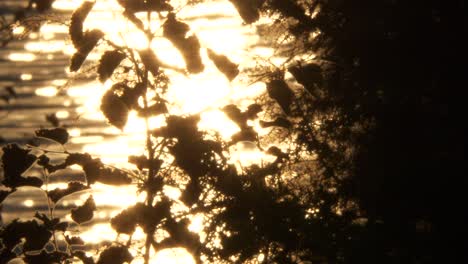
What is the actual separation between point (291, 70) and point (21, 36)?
0.73m

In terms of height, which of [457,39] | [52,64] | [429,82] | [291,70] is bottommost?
[291,70]

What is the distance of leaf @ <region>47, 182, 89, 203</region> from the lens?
1.43 m

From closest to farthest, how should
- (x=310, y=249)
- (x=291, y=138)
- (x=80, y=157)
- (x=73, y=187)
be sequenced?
1. (x=80, y=157)
2. (x=73, y=187)
3. (x=310, y=249)
4. (x=291, y=138)

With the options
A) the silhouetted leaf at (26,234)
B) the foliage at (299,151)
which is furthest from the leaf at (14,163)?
the silhouetted leaf at (26,234)

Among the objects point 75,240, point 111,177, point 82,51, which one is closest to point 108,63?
point 82,51

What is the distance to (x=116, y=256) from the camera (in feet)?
4.15

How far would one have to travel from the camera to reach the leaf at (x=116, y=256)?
1261 millimetres

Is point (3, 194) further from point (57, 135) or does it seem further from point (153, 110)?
point (153, 110)

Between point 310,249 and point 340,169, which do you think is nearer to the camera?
point 310,249

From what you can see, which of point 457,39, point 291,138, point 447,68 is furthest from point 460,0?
point 291,138

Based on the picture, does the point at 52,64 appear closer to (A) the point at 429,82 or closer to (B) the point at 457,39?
(A) the point at 429,82

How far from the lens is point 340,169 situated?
11.7ft

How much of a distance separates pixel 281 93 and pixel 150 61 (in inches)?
11.2

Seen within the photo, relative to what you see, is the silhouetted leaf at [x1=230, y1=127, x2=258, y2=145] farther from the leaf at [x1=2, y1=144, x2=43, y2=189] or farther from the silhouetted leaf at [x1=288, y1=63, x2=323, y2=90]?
the leaf at [x1=2, y1=144, x2=43, y2=189]
